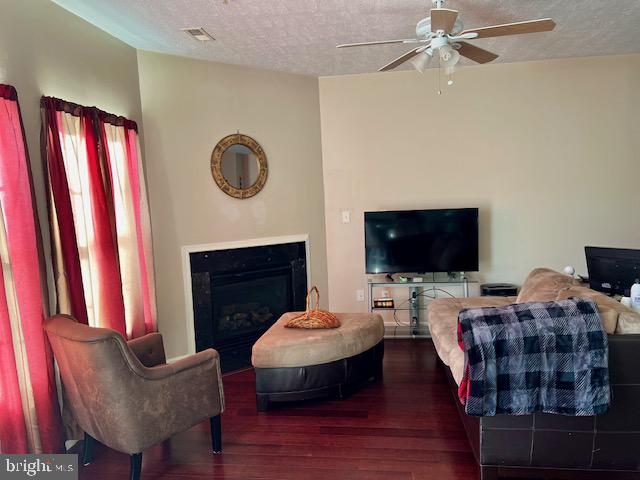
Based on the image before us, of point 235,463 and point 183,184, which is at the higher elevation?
point 183,184

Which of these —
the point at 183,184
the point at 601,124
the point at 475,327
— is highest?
the point at 601,124

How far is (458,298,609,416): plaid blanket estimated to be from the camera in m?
2.13

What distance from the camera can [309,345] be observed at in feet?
10.6

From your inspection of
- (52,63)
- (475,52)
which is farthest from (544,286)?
(52,63)

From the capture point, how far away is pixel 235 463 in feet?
8.68

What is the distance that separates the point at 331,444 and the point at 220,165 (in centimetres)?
269

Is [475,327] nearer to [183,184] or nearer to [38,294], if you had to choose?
[38,294]

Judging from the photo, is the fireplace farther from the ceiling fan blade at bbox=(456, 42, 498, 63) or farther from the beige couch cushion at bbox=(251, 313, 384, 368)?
the ceiling fan blade at bbox=(456, 42, 498, 63)

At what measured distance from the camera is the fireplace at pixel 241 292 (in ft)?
13.8

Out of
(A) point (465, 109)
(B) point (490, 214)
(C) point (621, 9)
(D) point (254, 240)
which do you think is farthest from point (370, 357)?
(C) point (621, 9)

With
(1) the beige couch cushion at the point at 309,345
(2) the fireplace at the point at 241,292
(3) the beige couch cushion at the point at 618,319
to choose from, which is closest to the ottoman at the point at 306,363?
(1) the beige couch cushion at the point at 309,345

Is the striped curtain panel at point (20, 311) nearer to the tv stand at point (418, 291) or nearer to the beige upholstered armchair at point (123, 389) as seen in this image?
the beige upholstered armchair at point (123, 389)

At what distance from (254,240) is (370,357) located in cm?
167

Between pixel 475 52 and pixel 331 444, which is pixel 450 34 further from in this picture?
pixel 331 444
